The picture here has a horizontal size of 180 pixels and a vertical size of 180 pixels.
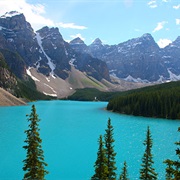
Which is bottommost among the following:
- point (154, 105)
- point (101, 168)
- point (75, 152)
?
point (75, 152)

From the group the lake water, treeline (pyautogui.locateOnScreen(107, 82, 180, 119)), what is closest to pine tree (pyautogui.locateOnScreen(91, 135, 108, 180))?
the lake water

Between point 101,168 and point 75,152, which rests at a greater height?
point 101,168

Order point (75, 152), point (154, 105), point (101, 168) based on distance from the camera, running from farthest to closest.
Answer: point (154, 105), point (75, 152), point (101, 168)

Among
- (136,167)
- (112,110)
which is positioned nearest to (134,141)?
(136,167)

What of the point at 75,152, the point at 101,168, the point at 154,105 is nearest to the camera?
the point at 101,168

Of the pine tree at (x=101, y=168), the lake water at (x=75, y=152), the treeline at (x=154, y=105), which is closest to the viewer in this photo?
the pine tree at (x=101, y=168)

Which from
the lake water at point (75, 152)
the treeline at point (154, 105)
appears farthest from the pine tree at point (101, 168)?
the treeline at point (154, 105)

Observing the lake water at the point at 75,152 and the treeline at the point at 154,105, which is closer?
the lake water at the point at 75,152

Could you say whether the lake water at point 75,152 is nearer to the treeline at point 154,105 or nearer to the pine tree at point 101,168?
the pine tree at point 101,168

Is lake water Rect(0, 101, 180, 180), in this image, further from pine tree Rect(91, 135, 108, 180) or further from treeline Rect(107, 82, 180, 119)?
treeline Rect(107, 82, 180, 119)

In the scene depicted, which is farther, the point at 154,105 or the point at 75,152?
the point at 154,105

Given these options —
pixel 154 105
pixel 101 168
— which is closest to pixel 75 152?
pixel 101 168

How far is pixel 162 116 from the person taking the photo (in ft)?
435

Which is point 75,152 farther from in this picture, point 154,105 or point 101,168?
point 154,105
